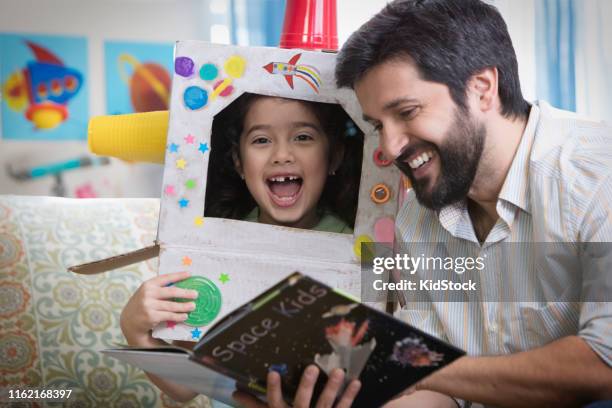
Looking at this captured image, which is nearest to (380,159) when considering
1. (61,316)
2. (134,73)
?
(61,316)

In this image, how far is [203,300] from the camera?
3.74 feet

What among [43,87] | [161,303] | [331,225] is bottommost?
[161,303]

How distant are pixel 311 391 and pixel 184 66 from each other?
544 millimetres

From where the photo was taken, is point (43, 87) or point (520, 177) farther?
point (43, 87)

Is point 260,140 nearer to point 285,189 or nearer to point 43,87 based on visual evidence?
point 285,189

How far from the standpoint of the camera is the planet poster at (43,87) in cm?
246

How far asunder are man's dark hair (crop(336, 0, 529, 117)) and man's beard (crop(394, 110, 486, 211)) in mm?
46

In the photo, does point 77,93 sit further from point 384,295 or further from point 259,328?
point 259,328

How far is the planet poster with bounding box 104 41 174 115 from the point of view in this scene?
2461mm

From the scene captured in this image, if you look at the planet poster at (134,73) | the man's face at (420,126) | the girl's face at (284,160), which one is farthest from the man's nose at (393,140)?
the planet poster at (134,73)

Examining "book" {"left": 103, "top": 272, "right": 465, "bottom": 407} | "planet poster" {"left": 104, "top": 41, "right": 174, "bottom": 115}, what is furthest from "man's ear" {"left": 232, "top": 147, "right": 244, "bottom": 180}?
"planet poster" {"left": 104, "top": 41, "right": 174, "bottom": 115}

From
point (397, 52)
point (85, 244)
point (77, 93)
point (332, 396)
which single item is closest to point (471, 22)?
point (397, 52)

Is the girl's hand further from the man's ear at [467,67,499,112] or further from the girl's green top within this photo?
the man's ear at [467,67,499,112]

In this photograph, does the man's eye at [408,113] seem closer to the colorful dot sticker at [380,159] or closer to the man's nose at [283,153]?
the colorful dot sticker at [380,159]
